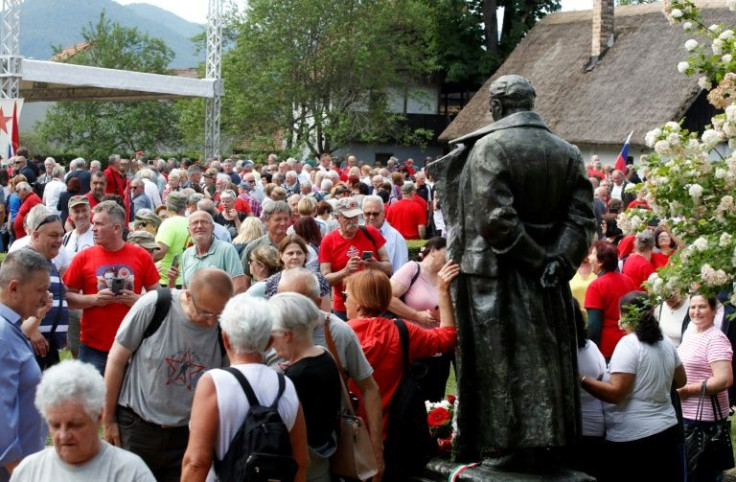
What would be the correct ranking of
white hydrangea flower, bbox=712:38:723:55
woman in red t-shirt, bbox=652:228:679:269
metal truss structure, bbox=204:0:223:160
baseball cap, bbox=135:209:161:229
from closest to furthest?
1. white hydrangea flower, bbox=712:38:723:55
2. baseball cap, bbox=135:209:161:229
3. woman in red t-shirt, bbox=652:228:679:269
4. metal truss structure, bbox=204:0:223:160

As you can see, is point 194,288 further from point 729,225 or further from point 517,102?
point 729,225

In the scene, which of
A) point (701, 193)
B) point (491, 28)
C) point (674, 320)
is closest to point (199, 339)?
point (701, 193)

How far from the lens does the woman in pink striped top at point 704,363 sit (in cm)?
818

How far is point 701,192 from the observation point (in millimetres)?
7309

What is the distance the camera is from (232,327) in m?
4.75

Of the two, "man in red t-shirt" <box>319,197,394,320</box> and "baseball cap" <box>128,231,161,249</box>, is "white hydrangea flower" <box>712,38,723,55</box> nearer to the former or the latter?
"man in red t-shirt" <box>319,197,394,320</box>

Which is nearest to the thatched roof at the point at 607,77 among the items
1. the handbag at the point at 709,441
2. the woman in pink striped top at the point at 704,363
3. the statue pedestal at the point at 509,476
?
the woman in pink striped top at the point at 704,363

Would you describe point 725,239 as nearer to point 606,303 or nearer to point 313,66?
point 606,303

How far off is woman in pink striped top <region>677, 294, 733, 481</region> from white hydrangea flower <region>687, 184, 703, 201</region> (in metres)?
1.11

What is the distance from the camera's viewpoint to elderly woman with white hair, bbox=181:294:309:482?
15.1 ft

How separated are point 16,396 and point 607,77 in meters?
34.8

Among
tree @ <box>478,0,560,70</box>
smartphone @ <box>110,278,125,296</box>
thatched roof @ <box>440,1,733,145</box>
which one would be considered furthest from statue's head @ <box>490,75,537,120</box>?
tree @ <box>478,0,560,70</box>

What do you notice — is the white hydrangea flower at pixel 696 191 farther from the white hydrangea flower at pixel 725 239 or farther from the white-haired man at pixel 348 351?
the white-haired man at pixel 348 351

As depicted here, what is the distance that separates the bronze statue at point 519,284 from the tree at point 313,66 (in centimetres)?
3326
